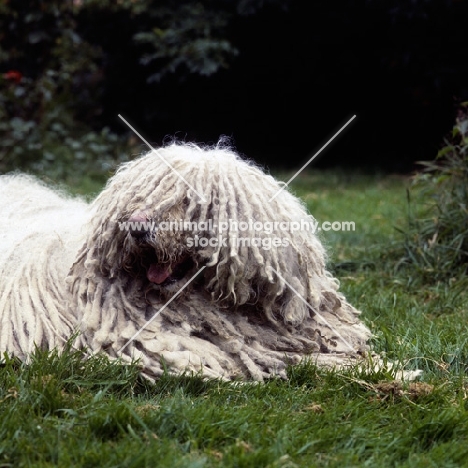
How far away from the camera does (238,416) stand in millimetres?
2211

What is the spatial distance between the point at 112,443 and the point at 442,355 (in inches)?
50.9

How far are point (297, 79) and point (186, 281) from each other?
7.18 meters

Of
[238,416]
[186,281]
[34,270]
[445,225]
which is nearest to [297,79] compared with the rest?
[445,225]

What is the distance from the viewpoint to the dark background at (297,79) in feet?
27.7

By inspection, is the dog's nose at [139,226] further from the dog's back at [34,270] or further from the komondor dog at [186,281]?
the dog's back at [34,270]

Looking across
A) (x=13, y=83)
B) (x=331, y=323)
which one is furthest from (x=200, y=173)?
(x=13, y=83)

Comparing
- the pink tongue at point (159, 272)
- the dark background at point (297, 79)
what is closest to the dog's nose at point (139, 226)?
the pink tongue at point (159, 272)

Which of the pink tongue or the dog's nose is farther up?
the dog's nose

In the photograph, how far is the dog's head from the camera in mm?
2588

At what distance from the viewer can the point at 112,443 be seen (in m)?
2.04

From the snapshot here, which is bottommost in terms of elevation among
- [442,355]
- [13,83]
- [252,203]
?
[442,355]

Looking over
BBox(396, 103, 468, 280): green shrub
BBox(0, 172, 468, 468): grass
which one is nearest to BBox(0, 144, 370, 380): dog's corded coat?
BBox(0, 172, 468, 468): grass

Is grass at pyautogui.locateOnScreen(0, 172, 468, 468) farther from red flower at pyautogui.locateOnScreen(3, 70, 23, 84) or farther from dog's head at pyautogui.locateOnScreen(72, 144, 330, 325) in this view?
red flower at pyautogui.locateOnScreen(3, 70, 23, 84)

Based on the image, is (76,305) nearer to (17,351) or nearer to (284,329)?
(17,351)
